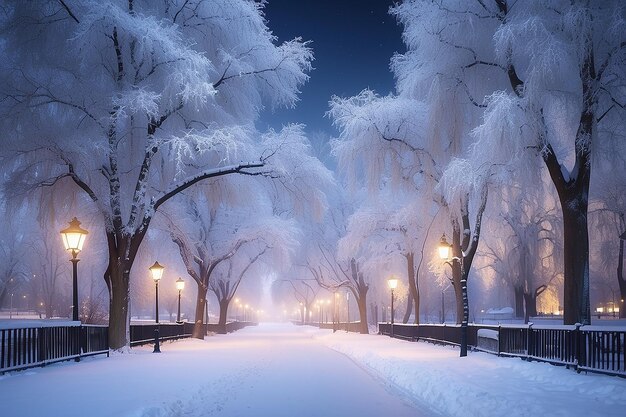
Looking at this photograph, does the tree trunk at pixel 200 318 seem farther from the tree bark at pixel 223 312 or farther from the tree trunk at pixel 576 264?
the tree trunk at pixel 576 264

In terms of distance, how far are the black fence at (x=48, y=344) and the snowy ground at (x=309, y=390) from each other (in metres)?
0.31

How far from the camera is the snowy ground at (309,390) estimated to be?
28.1 feet

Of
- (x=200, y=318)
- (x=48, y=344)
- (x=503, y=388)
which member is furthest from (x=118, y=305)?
(x=200, y=318)

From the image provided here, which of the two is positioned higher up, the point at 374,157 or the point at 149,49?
the point at 149,49

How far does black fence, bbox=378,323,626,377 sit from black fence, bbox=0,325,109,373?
12.1 metres

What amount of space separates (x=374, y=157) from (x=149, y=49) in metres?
9.61

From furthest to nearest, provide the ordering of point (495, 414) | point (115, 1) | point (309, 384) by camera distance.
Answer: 1. point (115, 1)
2. point (309, 384)
3. point (495, 414)

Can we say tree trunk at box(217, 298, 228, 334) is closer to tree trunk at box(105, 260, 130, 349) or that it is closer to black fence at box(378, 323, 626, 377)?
black fence at box(378, 323, 626, 377)

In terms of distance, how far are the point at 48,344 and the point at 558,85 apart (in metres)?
14.8

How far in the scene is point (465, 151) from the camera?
22672mm

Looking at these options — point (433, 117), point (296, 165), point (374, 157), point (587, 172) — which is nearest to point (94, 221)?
point (296, 165)

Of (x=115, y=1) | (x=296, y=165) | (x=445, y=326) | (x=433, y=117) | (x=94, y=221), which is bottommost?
(x=445, y=326)

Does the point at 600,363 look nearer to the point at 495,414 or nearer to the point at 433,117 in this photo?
the point at 495,414

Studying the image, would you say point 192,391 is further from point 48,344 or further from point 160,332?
point 160,332
